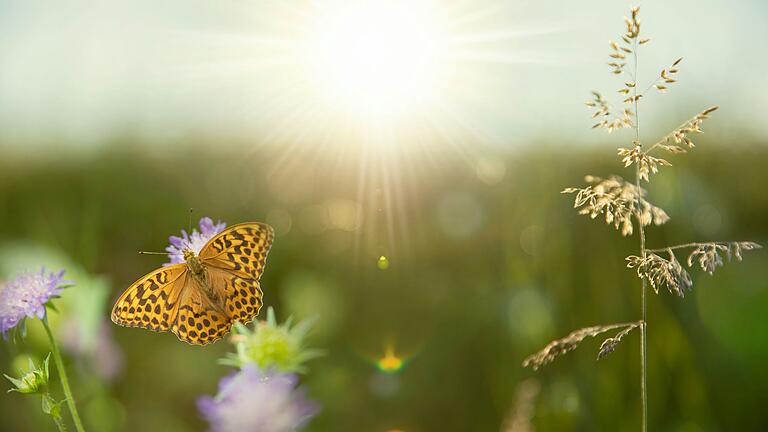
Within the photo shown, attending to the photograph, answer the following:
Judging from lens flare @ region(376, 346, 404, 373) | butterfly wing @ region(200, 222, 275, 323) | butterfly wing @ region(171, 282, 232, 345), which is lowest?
lens flare @ region(376, 346, 404, 373)

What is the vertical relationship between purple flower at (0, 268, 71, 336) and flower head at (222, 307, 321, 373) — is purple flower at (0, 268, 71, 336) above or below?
above

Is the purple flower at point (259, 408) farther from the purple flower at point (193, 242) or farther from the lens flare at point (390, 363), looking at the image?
the lens flare at point (390, 363)

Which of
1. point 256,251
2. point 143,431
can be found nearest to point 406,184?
point 143,431

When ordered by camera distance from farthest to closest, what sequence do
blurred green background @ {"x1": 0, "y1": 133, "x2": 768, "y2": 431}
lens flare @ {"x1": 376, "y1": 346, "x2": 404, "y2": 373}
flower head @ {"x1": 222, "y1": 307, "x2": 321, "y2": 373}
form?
1. lens flare @ {"x1": 376, "y1": 346, "x2": 404, "y2": 373}
2. blurred green background @ {"x1": 0, "y1": 133, "x2": 768, "y2": 431}
3. flower head @ {"x1": 222, "y1": 307, "x2": 321, "y2": 373}

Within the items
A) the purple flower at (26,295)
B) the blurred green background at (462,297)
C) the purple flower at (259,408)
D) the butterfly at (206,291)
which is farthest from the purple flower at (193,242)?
the blurred green background at (462,297)

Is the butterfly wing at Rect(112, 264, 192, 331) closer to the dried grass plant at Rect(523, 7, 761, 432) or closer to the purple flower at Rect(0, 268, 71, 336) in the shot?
the purple flower at Rect(0, 268, 71, 336)

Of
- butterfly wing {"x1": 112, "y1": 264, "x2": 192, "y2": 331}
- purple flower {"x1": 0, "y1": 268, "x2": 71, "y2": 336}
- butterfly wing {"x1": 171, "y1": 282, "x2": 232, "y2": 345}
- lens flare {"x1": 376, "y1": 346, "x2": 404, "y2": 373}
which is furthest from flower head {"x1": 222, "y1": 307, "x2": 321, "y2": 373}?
lens flare {"x1": 376, "y1": 346, "x2": 404, "y2": 373}

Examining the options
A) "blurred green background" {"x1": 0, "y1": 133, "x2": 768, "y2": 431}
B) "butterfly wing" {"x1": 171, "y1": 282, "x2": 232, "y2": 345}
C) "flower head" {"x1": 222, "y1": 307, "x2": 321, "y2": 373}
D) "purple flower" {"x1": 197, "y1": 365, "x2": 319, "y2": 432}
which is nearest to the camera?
"purple flower" {"x1": 197, "y1": 365, "x2": 319, "y2": 432}

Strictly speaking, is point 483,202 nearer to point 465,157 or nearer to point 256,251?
point 465,157
